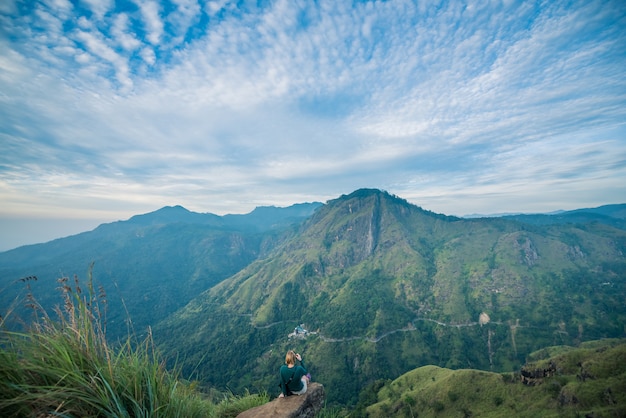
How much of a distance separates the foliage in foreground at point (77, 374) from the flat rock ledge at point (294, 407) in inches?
64.6

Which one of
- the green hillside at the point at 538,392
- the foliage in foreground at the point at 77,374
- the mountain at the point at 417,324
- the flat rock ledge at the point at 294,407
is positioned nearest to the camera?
the foliage in foreground at the point at 77,374

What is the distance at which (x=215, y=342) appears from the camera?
159 m

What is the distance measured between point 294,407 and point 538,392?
58.3m

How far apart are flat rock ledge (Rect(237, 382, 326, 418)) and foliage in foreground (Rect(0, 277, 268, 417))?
5.39 ft

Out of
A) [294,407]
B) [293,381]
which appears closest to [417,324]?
[293,381]

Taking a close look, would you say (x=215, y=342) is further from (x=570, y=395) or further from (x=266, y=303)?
(x=570, y=395)

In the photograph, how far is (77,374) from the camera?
10.6ft

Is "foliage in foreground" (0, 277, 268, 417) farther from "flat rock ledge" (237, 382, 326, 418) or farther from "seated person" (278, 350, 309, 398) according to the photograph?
"seated person" (278, 350, 309, 398)

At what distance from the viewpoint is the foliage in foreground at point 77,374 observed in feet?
9.50

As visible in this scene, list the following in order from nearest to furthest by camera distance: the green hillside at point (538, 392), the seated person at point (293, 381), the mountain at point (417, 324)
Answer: the seated person at point (293, 381) → the green hillside at point (538, 392) → the mountain at point (417, 324)

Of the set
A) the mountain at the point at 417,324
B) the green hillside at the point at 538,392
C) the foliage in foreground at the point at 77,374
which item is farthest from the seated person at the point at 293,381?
the mountain at the point at 417,324

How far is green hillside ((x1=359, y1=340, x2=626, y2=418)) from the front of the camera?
116 ft

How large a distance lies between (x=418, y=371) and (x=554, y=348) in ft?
214

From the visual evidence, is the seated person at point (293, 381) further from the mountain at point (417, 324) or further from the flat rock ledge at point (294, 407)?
the mountain at point (417, 324)
